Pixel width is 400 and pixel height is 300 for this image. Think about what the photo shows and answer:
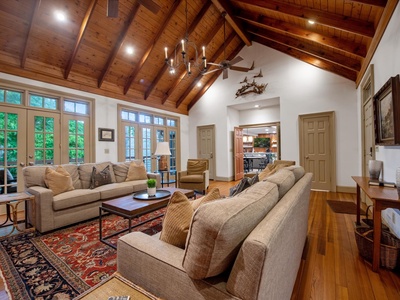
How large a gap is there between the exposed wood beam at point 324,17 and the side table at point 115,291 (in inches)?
163

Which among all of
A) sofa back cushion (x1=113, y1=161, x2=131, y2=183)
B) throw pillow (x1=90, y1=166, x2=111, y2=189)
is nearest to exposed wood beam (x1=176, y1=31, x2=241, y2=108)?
sofa back cushion (x1=113, y1=161, x2=131, y2=183)

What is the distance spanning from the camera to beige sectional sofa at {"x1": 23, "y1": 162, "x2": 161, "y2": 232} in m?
2.57

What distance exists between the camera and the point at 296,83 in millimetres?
5273

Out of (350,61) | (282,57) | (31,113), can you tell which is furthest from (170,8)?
(350,61)

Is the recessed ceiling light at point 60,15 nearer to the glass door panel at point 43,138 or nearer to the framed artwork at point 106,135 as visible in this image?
the glass door panel at point 43,138

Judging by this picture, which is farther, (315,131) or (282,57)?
A: (282,57)

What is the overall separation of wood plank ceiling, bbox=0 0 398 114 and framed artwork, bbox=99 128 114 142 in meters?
1.00

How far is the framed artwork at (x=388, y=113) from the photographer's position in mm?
2061

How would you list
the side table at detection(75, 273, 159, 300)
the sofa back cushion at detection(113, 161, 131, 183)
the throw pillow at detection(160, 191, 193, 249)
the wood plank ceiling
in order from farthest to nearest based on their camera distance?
the sofa back cushion at detection(113, 161, 131, 183) → the wood plank ceiling → the throw pillow at detection(160, 191, 193, 249) → the side table at detection(75, 273, 159, 300)

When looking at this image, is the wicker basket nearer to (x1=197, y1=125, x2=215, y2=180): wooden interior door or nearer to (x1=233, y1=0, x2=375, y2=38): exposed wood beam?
(x1=233, y1=0, x2=375, y2=38): exposed wood beam

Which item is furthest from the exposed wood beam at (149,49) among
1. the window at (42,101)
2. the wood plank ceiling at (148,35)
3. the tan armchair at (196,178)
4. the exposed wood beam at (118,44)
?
the tan armchair at (196,178)

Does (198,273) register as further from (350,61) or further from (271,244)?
(350,61)

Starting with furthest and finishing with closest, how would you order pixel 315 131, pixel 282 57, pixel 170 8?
1. pixel 282 57
2. pixel 315 131
3. pixel 170 8

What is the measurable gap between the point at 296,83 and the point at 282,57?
90 centimetres
